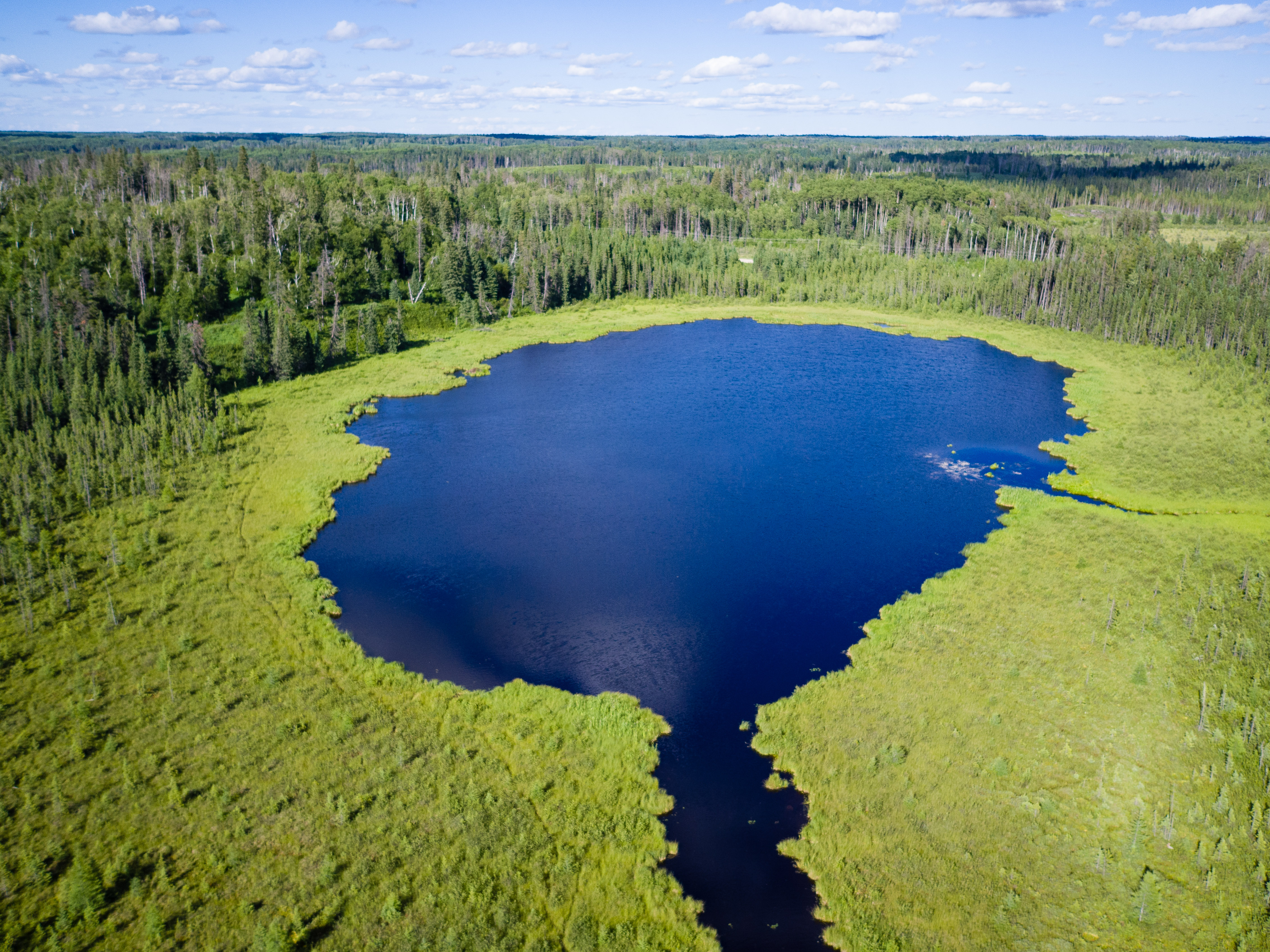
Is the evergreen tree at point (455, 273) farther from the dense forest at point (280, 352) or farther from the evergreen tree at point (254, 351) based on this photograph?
the evergreen tree at point (254, 351)

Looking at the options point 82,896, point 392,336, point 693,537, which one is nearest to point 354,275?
point 392,336

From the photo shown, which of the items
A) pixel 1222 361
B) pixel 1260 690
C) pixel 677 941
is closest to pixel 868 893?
pixel 677 941

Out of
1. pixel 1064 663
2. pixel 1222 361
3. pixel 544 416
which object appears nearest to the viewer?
pixel 1064 663

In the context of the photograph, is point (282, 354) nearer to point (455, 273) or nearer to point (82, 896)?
point (455, 273)

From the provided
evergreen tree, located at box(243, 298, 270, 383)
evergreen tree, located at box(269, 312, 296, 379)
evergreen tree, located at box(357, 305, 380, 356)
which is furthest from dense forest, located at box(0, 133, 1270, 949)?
evergreen tree, located at box(357, 305, 380, 356)

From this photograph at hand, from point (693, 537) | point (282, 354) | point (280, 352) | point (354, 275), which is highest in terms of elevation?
point (354, 275)

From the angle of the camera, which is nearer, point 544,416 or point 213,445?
point 213,445

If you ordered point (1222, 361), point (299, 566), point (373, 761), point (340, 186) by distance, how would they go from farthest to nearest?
1. point (340, 186)
2. point (1222, 361)
3. point (299, 566)
4. point (373, 761)

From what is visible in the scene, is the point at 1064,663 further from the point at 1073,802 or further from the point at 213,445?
the point at 213,445
